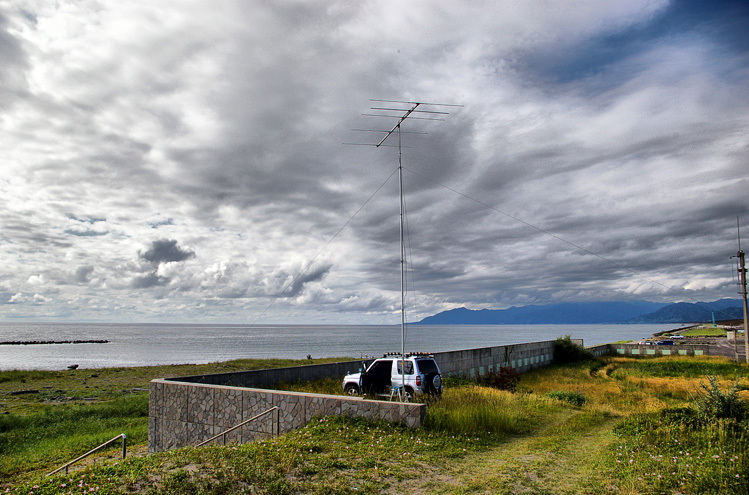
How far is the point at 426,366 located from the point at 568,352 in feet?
93.0

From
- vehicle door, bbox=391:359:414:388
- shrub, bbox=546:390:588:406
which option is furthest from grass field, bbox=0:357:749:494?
vehicle door, bbox=391:359:414:388

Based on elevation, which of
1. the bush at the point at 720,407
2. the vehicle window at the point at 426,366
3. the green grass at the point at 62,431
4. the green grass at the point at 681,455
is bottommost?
the green grass at the point at 62,431

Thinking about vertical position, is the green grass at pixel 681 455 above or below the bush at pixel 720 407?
below

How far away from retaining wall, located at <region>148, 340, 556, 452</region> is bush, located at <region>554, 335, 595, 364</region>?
2448 centimetres

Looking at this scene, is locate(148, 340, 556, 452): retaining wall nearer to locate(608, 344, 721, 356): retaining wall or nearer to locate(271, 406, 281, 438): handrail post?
locate(271, 406, 281, 438): handrail post

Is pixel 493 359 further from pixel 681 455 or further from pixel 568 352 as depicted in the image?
pixel 681 455

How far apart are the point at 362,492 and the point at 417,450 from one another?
255 centimetres

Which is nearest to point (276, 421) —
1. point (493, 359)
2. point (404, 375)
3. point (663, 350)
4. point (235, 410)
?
point (235, 410)

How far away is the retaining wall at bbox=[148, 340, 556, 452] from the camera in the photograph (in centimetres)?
1155

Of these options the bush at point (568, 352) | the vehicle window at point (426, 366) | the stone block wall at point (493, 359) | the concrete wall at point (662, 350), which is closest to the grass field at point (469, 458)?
the vehicle window at point (426, 366)

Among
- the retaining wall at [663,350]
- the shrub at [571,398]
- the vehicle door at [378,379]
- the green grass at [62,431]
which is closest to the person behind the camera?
the green grass at [62,431]

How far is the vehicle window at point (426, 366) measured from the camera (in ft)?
51.2

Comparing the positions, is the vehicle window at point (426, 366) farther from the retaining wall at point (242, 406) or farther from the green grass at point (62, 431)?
the green grass at point (62, 431)

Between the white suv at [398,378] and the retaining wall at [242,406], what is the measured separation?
2.93 meters
